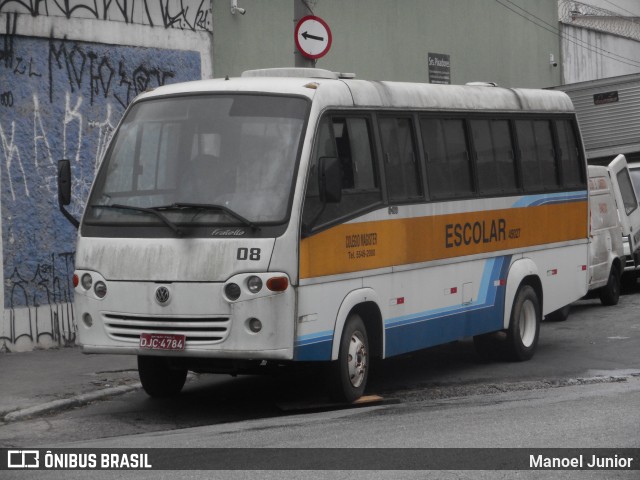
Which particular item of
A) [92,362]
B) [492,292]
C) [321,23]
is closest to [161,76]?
[321,23]

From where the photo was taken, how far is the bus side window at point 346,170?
10578 millimetres

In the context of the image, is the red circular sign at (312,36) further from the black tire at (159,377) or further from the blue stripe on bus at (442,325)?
the black tire at (159,377)

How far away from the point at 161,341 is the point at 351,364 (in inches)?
65.9

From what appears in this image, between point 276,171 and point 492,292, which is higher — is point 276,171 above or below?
above

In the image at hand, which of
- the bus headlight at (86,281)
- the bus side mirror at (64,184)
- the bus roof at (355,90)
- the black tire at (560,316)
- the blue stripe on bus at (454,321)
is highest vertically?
the bus roof at (355,90)

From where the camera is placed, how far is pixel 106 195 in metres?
10.9

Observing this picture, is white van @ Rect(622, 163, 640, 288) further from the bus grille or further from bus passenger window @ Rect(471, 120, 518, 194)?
the bus grille

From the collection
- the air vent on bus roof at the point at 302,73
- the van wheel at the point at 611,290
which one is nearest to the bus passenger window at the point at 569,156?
the air vent on bus roof at the point at 302,73

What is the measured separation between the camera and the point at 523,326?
14422mm

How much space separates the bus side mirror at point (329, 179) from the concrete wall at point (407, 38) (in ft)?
24.1

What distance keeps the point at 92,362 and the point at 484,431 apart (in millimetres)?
6099

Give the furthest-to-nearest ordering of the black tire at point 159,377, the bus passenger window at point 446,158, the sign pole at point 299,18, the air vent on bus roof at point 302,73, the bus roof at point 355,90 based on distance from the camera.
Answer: the sign pole at point 299,18
the bus passenger window at point 446,158
the air vent on bus roof at point 302,73
the black tire at point 159,377
the bus roof at point 355,90

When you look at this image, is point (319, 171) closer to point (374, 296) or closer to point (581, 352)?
point (374, 296)

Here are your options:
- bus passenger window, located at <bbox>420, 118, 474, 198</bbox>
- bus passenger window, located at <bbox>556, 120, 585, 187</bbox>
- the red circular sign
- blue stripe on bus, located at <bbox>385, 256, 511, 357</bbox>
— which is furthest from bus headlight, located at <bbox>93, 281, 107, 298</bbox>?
bus passenger window, located at <bbox>556, 120, 585, 187</bbox>
